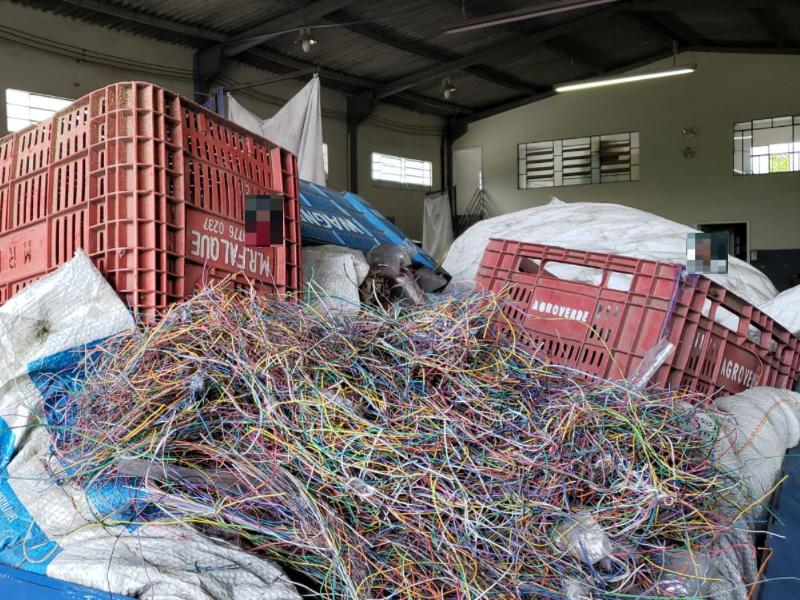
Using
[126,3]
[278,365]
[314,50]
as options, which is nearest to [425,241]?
[314,50]

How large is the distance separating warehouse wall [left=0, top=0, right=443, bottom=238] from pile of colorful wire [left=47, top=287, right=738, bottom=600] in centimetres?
782

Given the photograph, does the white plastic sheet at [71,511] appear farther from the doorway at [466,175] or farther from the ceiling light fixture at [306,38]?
the doorway at [466,175]

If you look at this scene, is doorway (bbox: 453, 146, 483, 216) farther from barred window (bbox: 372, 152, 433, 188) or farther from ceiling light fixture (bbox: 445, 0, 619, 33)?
ceiling light fixture (bbox: 445, 0, 619, 33)

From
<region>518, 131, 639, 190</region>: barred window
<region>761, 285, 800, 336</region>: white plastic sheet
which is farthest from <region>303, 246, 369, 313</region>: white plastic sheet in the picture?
<region>518, 131, 639, 190</region>: barred window

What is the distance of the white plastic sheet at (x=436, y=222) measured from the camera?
47.4 feet

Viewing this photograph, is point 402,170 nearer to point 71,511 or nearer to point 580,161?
point 580,161

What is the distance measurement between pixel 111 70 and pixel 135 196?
27.5ft

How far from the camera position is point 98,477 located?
1365 mm

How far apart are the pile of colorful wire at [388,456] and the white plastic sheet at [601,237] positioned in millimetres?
2311

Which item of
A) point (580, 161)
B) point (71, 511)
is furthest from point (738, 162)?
point (71, 511)

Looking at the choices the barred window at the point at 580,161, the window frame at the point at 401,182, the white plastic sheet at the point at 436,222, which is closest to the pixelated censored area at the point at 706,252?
the window frame at the point at 401,182

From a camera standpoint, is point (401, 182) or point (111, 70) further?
point (401, 182)

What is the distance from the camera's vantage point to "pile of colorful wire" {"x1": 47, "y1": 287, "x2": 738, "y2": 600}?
49.8 inches

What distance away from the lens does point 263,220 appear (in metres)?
1.98
